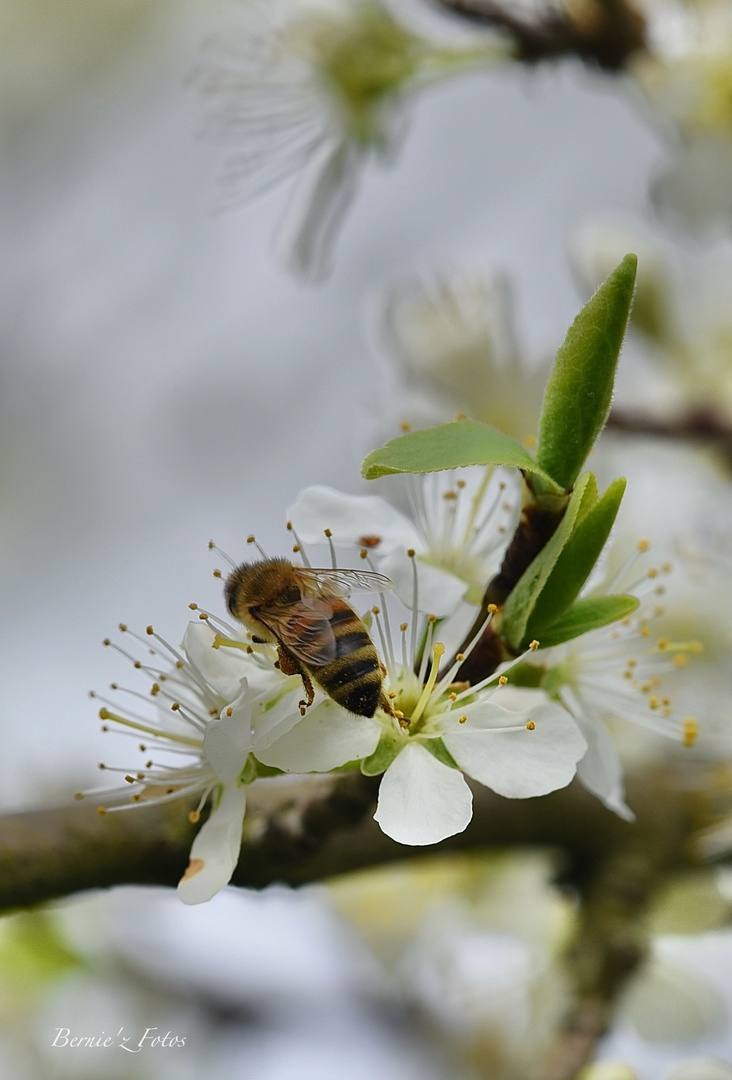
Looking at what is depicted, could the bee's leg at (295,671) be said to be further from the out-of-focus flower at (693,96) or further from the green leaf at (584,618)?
the out-of-focus flower at (693,96)

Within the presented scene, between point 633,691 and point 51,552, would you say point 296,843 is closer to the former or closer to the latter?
point 633,691

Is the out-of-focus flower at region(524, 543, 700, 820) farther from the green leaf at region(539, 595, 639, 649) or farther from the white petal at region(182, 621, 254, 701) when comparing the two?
the white petal at region(182, 621, 254, 701)

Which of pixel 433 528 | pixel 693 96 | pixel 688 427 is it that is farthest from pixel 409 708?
pixel 693 96

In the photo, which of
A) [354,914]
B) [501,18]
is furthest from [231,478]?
[501,18]
